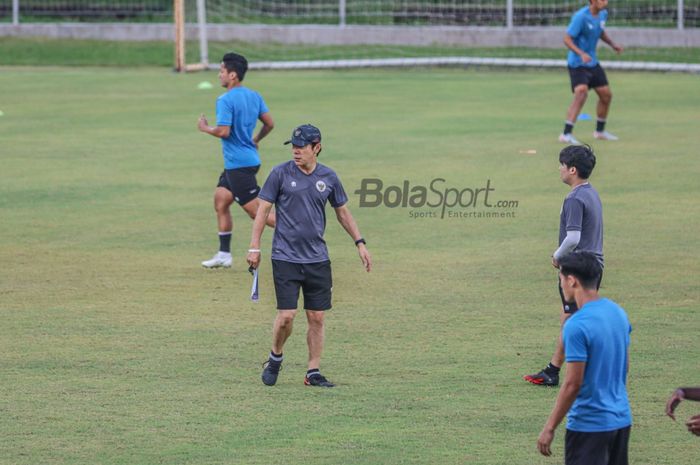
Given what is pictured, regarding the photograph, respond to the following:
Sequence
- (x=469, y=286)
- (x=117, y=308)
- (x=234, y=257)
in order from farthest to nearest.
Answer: (x=234, y=257)
(x=469, y=286)
(x=117, y=308)

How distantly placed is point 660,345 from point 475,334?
1636 mm

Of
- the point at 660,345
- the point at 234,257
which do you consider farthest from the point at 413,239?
the point at 660,345

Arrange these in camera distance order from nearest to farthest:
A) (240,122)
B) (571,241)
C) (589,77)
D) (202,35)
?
(571,241), (240,122), (589,77), (202,35)

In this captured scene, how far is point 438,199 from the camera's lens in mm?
17859

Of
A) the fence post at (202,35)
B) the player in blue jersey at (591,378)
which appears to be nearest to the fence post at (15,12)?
the fence post at (202,35)

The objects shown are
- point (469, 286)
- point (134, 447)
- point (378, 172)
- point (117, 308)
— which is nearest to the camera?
point (134, 447)

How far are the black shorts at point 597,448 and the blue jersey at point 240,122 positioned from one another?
7.62 metres

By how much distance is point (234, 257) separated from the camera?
48.6ft

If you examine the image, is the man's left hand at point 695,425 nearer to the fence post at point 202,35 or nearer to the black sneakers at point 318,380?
the black sneakers at point 318,380

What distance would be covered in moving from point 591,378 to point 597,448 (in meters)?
0.37

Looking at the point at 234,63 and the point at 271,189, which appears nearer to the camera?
the point at 271,189

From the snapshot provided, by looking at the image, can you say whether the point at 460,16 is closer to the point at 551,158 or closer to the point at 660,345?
the point at 551,158

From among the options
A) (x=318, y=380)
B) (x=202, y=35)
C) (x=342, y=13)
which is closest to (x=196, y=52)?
(x=202, y=35)

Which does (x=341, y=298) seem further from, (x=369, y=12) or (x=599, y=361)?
(x=369, y=12)
